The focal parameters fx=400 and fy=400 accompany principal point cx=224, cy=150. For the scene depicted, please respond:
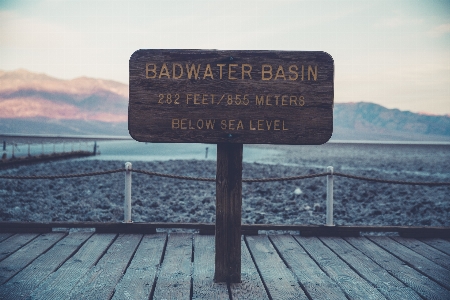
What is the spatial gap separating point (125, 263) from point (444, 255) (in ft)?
12.1

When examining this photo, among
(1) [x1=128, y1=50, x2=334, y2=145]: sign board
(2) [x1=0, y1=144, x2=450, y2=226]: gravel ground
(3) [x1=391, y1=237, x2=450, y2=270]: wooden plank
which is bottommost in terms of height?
(2) [x1=0, y1=144, x2=450, y2=226]: gravel ground

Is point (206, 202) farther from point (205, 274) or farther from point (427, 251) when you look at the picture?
point (205, 274)

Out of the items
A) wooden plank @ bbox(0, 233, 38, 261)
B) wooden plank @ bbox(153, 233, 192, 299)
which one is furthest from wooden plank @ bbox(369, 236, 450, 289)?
wooden plank @ bbox(0, 233, 38, 261)

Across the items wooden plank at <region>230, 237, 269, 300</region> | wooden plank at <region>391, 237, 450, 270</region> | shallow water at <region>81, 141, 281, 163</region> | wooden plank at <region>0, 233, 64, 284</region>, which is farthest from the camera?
shallow water at <region>81, 141, 281, 163</region>

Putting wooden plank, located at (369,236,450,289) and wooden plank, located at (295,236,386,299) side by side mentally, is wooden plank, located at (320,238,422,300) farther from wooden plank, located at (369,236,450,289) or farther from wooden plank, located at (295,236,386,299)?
wooden plank, located at (369,236,450,289)

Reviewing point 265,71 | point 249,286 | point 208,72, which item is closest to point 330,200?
point 249,286

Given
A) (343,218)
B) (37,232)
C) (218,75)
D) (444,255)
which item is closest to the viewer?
(218,75)

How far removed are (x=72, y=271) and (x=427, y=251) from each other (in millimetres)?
4118

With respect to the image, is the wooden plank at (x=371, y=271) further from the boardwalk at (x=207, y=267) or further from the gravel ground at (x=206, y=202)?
the gravel ground at (x=206, y=202)

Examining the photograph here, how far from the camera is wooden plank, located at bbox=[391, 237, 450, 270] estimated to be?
449 centimetres

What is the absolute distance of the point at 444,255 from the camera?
4.74m

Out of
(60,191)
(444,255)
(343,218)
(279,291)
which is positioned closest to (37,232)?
(279,291)

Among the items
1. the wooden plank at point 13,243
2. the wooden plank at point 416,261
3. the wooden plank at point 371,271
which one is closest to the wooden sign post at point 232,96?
the wooden plank at point 371,271

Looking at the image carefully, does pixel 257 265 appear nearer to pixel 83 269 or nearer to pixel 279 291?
pixel 279 291
